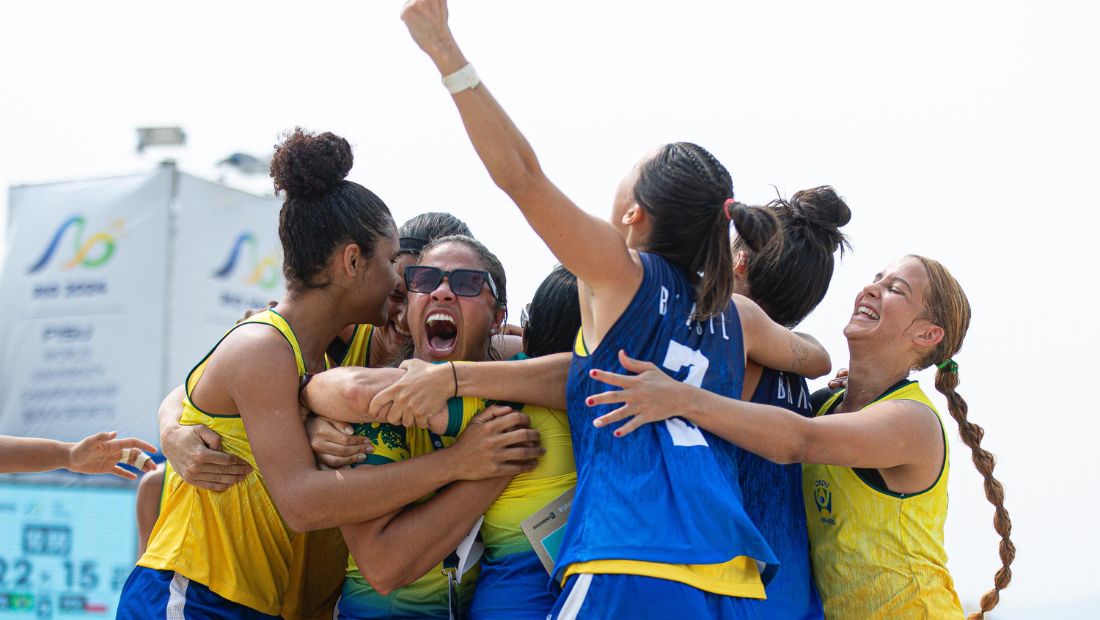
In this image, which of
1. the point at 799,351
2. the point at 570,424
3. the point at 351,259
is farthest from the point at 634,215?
the point at 351,259

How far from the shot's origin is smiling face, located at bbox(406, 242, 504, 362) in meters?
3.06

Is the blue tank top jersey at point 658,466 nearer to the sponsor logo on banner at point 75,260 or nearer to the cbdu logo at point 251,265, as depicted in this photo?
the cbdu logo at point 251,265

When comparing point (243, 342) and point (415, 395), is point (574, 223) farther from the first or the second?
point (243, 342)

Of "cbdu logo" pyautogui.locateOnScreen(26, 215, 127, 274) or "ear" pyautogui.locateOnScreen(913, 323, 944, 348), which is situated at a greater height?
"cbdu logo" pyautogui.locateOnScreen(26, 215, 127, 274)

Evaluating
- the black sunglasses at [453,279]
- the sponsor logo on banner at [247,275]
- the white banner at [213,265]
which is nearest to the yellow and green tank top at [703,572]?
the black sunglasses at [453,279]

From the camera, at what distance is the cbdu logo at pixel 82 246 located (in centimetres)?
1043

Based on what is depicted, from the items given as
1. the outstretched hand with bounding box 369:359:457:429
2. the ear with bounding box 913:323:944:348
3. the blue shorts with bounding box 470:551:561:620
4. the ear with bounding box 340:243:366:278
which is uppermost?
the ear with bounding box 340:243:366:278

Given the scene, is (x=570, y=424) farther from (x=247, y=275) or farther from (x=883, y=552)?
(x=247, y=275)

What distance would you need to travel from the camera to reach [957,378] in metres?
3.38

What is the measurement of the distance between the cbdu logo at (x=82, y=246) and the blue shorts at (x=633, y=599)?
929 centimetres

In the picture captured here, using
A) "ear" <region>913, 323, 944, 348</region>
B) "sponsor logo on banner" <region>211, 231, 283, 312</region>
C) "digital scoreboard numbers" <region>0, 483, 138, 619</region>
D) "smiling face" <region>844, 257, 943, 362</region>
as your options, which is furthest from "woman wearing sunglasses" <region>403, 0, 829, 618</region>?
"sponsor logo on banner" <region>211, 231, 283, 312</region>

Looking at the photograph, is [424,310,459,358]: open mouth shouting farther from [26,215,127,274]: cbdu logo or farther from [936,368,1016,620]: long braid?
[26,215,127,274]: cbdu logo

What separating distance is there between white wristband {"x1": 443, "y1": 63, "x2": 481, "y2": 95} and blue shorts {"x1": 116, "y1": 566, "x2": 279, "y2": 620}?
164cm

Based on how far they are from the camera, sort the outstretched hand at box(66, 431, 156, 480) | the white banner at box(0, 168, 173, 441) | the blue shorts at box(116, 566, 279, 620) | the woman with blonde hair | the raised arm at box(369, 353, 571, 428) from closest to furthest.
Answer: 1. the woman with blonde hair
2. the raised arm at box(369, 353, 571, 428)
3. the blue shorts at box(116, 566, 279, 620)
4. the outstretched hand at box(66, 431, 156, 480)
5. the white banner at box(0, 168, 173, 441)
